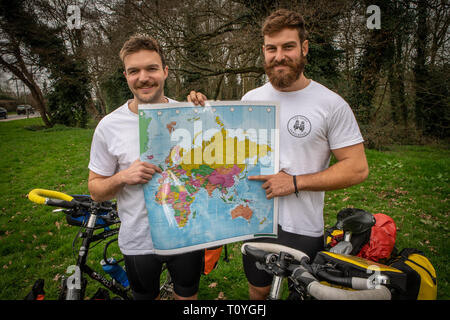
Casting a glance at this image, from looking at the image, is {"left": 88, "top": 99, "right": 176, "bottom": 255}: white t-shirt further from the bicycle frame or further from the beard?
the beard

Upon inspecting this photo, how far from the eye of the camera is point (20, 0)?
1700 centimetres

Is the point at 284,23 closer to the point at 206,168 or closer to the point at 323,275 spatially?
the point at 206,168

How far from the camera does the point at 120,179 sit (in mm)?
1521

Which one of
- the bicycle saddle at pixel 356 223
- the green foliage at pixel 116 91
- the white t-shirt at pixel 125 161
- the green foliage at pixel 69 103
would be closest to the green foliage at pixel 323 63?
the bicycle saddle at pixel 356 223

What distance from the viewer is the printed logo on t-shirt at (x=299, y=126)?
1.66 metres

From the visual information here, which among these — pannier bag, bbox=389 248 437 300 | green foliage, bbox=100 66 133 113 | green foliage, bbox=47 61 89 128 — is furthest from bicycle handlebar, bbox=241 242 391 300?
green foliage, bbox=47 61 89 128

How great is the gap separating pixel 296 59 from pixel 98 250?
437 centimetres

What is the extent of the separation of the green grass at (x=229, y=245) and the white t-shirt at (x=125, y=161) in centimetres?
214

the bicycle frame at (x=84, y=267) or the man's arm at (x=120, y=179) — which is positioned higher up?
the man's arm at (x=120, y=179)

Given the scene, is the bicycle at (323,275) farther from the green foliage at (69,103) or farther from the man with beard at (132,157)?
the green foliage at (69,103)

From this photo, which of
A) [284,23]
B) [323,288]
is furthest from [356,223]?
[284,23]

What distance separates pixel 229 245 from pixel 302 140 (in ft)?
11.2
